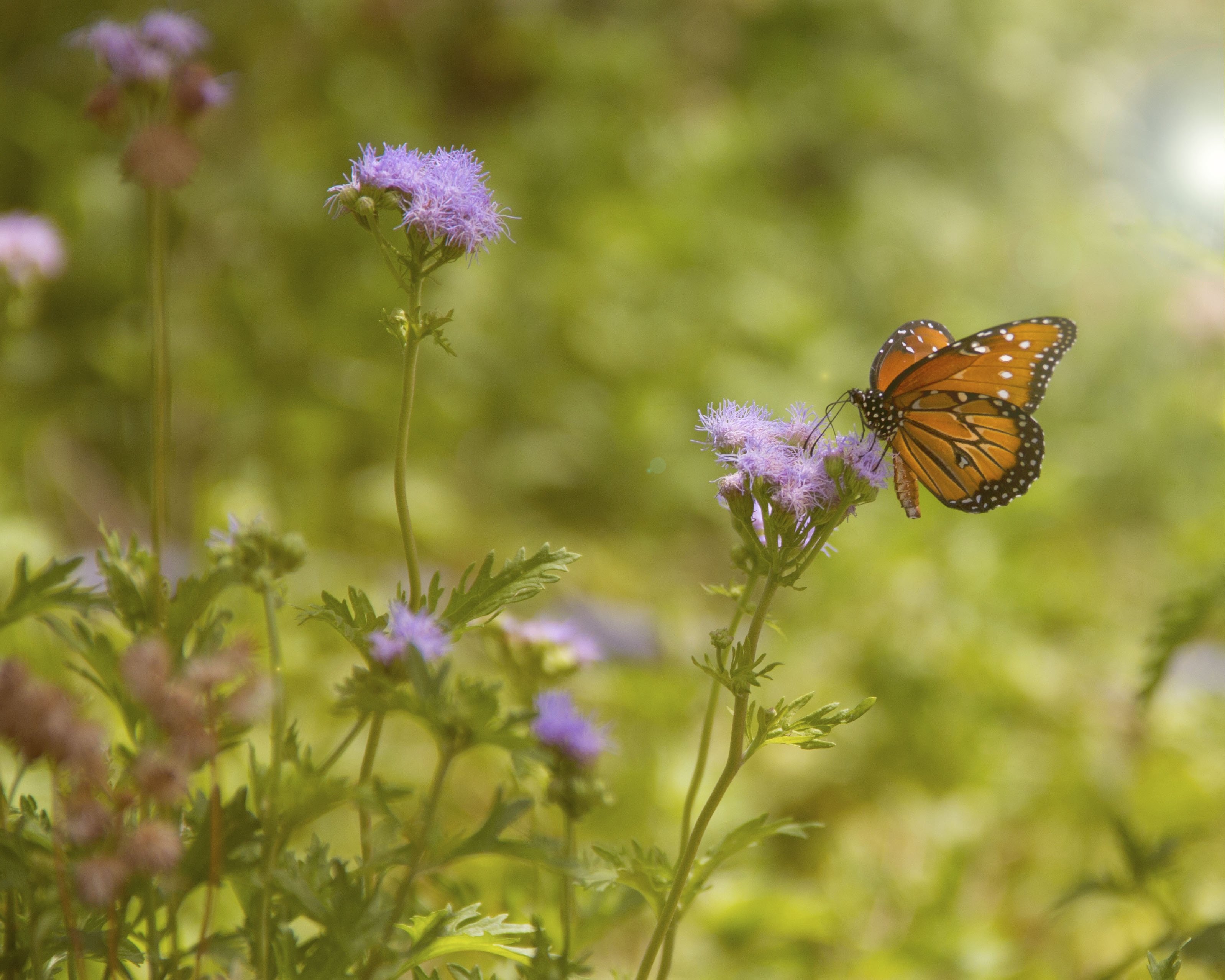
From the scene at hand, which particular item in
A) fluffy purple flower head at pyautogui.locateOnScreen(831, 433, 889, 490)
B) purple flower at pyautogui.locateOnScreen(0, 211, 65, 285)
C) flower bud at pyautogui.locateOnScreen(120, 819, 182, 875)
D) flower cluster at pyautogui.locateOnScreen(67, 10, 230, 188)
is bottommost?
flower bud at pyautogui.locateOnScreen(120, 819, 182, 875)

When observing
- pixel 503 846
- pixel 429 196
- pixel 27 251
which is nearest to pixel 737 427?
pixel 429 196

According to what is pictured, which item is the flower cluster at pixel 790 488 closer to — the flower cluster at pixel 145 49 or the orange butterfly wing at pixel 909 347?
the orange butterfly wing at pixel 909 347

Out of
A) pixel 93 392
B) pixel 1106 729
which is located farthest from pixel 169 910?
pixel 93 392

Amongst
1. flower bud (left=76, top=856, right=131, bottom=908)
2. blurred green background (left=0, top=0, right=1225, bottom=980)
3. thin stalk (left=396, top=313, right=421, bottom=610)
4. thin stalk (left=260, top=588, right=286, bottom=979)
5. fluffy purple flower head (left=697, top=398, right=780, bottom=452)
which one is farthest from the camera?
blurred green background (left=0, top=0, right=1225, bottom=980)

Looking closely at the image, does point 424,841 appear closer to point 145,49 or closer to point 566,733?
point 566,733

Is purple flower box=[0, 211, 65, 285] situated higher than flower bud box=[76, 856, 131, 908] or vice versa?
purple flower box=[0, 211, 65, 285]

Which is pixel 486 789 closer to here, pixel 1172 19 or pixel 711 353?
pixel 711 353

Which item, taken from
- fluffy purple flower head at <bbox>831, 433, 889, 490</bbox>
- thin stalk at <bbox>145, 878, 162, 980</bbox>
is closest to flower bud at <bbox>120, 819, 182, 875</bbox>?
thin stalk at <bbox>145, 878, 162, 980</bbox>

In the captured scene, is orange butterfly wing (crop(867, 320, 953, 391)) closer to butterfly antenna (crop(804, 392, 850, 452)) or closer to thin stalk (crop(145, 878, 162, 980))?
butterfly antenna (crop(804, 392, 850, 452))
